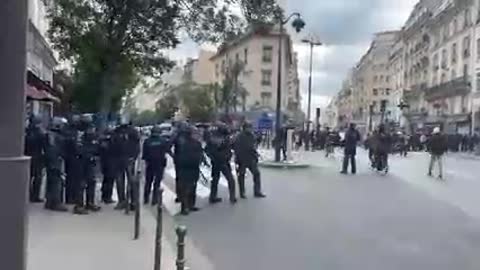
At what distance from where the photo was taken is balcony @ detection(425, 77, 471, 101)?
66.2 metres

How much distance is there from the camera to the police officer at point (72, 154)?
42.0 ft

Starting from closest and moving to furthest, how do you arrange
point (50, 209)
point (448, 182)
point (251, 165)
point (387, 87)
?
point (50, 209) → point (251, 165) → point (448, 182) → point (387, 87)

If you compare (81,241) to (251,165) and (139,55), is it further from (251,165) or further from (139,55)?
(139,55)

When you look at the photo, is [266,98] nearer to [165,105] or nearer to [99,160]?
[165,105]

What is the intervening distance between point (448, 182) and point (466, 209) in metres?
7.82

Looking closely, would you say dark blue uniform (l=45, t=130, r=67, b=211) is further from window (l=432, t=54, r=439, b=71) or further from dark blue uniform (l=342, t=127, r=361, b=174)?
window (l=432, t=54, r=439, b=71)

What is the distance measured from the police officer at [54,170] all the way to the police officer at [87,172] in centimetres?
32

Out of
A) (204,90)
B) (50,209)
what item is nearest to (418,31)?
(204,90)

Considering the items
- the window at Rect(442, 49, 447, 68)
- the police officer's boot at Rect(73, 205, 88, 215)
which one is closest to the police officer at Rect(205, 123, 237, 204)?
the police officer's boot at Rect(73, 205, 88, 215)

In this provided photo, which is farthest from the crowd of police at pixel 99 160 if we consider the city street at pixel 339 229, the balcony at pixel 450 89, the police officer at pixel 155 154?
the balcony at pixel 450 89

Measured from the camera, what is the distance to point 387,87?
12988 cm

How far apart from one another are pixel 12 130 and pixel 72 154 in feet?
31.6

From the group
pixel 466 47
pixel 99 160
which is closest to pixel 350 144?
pixel 99 160

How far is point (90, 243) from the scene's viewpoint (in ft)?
30.6
